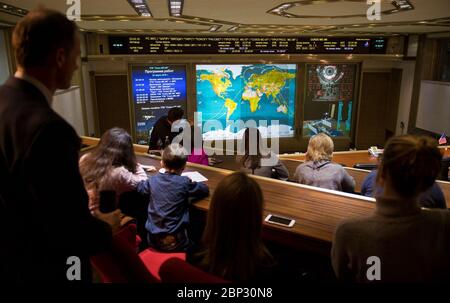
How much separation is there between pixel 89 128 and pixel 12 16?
2701mm

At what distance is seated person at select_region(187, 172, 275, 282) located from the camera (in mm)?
1191

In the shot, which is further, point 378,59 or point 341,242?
point 378,59

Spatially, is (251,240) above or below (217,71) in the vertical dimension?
below

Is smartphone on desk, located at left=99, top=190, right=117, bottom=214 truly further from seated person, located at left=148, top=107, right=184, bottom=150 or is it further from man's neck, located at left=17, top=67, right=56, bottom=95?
seated person, located at left=148, top=107, right=184, bottom=150

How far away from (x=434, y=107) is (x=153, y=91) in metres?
4.98

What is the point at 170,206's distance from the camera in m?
2.00

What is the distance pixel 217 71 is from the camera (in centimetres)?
640

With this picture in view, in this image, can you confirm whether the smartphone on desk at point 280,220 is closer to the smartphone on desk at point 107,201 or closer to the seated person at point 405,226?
the seated person at point 405,226

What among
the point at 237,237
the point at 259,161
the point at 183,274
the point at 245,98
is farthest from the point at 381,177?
the point at 245,98

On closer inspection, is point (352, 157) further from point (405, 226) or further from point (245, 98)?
point (405, 226)

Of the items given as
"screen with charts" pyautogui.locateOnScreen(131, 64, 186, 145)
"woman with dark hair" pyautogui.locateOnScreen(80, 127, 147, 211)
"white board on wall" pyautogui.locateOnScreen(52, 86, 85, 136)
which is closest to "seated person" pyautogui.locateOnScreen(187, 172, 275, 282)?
"woman with dark hair" pyautogui.locateOnScreen(80, 127, 147, 211)

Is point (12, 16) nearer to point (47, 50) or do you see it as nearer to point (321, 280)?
point (47, 50)

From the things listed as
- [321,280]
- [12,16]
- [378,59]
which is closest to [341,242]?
[321,280]
